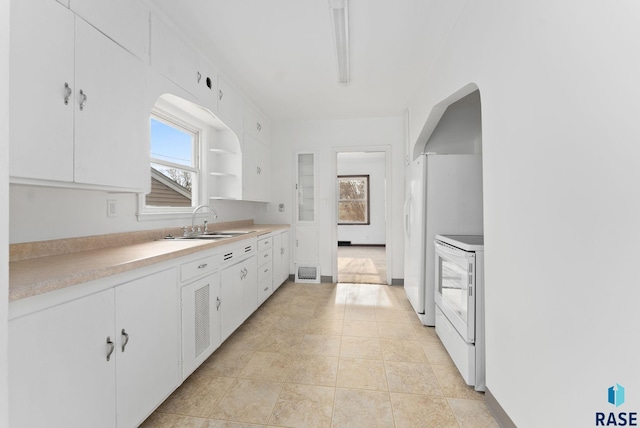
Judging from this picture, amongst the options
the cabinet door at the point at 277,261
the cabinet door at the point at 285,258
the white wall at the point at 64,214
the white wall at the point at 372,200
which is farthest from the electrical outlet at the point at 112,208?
the white wall at the point at 372,200

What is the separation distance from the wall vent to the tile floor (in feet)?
4.77

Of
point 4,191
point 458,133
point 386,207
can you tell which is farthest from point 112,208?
point 458,133

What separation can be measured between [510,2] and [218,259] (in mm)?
2434

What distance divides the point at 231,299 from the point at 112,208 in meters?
1.16

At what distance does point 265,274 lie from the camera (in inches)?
134

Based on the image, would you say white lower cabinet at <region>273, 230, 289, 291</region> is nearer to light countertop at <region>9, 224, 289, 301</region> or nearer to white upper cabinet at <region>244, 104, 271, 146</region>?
white upper cabinet at <region>244, 104, 271, 146</region>

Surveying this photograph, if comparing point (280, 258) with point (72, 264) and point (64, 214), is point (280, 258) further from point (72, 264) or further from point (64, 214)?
point (72, 264)

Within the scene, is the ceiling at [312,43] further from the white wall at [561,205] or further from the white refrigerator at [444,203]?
the white refrigerator at [444,203]

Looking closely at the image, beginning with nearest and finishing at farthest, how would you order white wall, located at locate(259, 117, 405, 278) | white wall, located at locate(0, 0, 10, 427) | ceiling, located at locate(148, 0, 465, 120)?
white wall, located at locate(0, 0, 10, 427), ceiling, located at locate(148, 0, 465, 120), white wall, located at locate(259, 117, 405, 278)

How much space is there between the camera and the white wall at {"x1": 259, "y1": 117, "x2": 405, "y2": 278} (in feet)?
14.5

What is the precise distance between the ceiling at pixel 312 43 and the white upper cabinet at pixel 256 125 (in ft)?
0.69

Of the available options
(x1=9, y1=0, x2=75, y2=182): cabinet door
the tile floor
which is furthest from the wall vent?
(x1=9, y1=0, x2=75, y2=182): cabinet door

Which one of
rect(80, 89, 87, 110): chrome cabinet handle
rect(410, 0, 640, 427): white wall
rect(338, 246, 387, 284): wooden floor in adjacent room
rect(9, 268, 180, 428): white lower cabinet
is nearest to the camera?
rect(410, 0, 640, 427): white wall

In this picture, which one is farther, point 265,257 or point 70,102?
point 265,257
